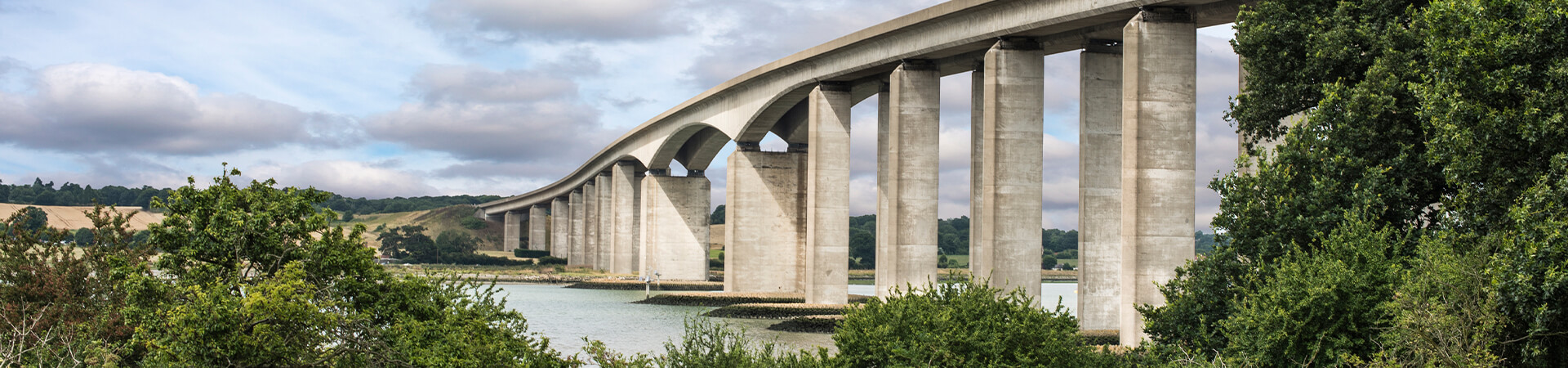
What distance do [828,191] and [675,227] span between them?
1207 inches

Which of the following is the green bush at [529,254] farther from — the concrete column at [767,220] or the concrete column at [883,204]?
the concrete column at [883,204]

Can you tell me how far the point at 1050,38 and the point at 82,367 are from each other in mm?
27308

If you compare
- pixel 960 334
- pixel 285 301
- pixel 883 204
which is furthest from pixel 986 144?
pixel 285 301

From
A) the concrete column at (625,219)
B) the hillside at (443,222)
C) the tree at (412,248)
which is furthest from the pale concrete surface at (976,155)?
the hillside at (443,222)

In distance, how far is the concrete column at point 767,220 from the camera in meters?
58.7

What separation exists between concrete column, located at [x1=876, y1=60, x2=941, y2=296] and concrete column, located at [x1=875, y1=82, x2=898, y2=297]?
19 centimetres

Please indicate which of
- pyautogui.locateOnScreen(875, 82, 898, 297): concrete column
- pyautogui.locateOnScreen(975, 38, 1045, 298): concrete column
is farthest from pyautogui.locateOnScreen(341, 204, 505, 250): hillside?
pyautogui.locateOnScreen(975, 38, 1045, 298): concrete column

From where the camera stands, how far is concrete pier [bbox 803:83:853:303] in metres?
48.9

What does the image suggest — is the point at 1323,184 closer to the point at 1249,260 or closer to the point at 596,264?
the point at 1249,260

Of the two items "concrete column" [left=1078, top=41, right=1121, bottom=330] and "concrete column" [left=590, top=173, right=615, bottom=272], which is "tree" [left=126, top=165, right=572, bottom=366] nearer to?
"concrete column" [left=1078, top=41, right=1121, bottom=330]

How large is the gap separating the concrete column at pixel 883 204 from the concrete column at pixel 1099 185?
9.89 metres

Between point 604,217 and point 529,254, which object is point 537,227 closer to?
point 529,254

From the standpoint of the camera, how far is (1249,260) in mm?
20953

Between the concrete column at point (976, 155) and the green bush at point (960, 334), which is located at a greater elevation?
the concrete column at point (976, 155)
